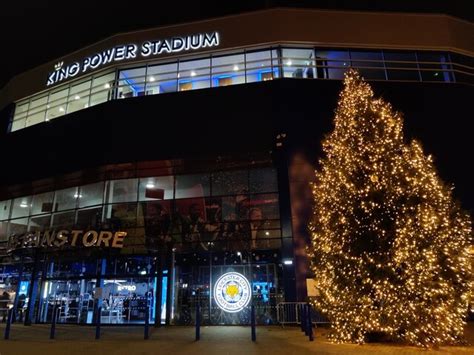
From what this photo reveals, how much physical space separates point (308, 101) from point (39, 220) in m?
16.3

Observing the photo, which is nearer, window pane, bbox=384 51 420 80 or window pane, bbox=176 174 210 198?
window pane, bbox=176 174 210 198

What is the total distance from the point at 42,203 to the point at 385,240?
62.7ft

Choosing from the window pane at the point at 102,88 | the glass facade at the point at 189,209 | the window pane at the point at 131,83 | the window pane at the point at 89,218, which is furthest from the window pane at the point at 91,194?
the window pane at the point at 131,83

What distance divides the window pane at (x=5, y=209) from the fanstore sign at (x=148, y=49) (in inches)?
358

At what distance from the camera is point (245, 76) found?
19812mm

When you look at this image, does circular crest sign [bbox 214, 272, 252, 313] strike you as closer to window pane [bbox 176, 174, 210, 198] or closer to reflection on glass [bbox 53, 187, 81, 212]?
window pane [bbox 176, 174, 210, 198]

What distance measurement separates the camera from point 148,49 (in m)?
21.0

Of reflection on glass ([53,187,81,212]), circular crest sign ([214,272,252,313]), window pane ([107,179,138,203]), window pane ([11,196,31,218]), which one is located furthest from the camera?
window pane ([11,196,31,218])

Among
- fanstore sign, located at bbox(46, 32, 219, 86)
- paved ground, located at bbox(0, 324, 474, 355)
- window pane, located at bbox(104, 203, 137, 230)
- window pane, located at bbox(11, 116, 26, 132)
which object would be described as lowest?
paved ground, located at bbox(0, 324, 474, 355)

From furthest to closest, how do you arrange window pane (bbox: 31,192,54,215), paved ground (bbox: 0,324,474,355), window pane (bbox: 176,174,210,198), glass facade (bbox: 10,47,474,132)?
window pane (bbox: 31,192,54,215) → glass facade (bbox: 10,47,474,132) → window pane (bbox: 176,174,210,198) → paved ground (bbox: 0,324,474,355)

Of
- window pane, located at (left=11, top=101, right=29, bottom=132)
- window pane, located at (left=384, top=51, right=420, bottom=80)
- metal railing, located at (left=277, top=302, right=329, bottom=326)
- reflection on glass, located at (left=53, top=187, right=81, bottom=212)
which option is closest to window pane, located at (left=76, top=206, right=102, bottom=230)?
reflection on glass, located at (left=53, top=187, right=81, bottom=212)

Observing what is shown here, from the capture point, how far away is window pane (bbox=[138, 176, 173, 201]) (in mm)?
18891

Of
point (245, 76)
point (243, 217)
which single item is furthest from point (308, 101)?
point (243, 217)

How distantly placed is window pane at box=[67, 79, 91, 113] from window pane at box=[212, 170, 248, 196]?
30.8 ft
